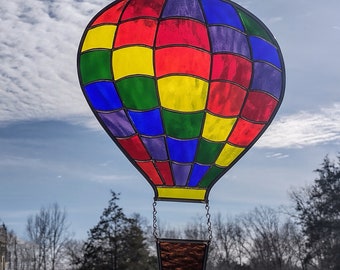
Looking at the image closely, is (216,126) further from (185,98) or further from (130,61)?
(130,61)

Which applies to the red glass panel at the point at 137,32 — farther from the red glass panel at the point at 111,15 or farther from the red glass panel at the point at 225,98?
the red glass panel at the point at 225,98

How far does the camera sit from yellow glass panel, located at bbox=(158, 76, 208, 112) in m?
5.57

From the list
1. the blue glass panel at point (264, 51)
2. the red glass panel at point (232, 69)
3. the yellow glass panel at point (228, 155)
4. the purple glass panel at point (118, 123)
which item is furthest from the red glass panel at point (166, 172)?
the blue glass panel at point (264, 51)

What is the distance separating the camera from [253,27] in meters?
5.70

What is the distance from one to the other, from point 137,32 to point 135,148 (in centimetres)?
137

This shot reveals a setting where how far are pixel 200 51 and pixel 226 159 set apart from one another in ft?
4.50

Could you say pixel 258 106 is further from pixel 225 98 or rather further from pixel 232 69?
pixel 232 69

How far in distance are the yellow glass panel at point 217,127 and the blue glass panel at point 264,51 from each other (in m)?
0.83

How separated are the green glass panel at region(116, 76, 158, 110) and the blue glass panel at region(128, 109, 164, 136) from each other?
7 cm

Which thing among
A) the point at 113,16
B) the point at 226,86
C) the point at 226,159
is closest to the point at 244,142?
the point at 226,159

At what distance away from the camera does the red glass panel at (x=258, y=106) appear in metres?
5.80

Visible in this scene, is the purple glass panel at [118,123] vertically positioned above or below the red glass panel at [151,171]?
above

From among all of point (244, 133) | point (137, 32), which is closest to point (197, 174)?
point (244, 133)

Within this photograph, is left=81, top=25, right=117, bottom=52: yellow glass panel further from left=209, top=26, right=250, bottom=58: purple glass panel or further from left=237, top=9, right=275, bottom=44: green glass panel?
left=237, top=9, right=275, bottom=44: green glass panel
